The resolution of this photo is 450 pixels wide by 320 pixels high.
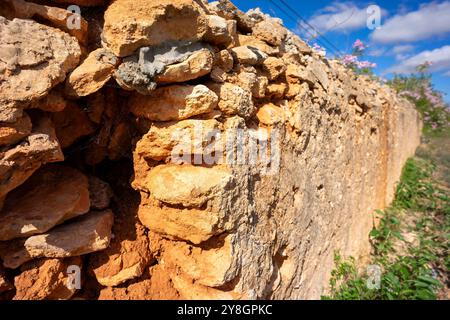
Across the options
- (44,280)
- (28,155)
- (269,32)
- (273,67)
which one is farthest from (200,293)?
A: (269,32)

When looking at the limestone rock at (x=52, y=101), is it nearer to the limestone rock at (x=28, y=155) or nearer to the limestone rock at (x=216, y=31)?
the limestone rock at (x=28, y=155)

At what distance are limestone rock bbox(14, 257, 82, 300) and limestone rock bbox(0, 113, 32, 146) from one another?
58cm

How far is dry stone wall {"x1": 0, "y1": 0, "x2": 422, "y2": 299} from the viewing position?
107 cm

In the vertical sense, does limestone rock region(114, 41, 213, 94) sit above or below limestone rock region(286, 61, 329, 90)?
below

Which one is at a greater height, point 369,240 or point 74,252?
point 74,252

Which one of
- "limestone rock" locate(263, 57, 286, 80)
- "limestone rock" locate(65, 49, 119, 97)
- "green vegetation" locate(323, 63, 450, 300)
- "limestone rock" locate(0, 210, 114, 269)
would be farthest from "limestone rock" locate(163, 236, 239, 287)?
"green vegetation" locate(323, 63, 450, 300)

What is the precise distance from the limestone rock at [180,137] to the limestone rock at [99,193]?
382 millimetres

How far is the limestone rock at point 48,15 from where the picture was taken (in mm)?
1019

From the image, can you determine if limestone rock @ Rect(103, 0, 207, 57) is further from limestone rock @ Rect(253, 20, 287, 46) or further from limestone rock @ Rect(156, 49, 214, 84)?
limestone rock @ Rect(253, 20, 287, 46)

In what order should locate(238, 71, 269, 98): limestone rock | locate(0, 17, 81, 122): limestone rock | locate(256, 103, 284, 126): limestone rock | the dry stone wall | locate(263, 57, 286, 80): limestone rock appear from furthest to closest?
locate(263, 57, 286, 80): limestone rock
locate(256, 103, 284, 126): limestone rock
locate(238, 71, 269, 98): limestone rock
the dry stone wall
locate(0, 17, 81, 122): limestone rock
